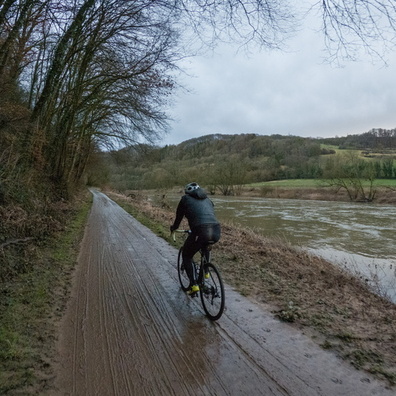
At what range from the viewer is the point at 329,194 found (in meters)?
46.4

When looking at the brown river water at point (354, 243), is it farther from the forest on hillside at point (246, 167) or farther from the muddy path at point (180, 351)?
the forest on hillside at point (246, 167)

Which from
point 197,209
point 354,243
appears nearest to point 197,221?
point 197,209

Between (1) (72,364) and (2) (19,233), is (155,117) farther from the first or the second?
(1) (72,364)

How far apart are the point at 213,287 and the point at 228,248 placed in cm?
457

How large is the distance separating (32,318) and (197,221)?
8.65 ft

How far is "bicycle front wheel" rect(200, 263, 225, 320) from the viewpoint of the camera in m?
4.27

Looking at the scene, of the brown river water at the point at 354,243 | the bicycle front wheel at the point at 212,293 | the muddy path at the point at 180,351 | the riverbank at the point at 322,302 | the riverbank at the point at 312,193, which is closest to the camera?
the muddy path at the point at 180,351

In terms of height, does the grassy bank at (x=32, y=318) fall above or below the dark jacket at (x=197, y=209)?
below

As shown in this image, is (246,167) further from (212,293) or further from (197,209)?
(212,293)

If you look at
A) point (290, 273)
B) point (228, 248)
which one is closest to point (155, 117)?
point (228, 248)

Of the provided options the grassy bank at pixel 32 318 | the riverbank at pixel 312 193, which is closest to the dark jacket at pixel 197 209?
the grassy bank at pixel 32 318

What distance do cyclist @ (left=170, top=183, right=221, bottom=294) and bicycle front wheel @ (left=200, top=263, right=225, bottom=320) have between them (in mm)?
254

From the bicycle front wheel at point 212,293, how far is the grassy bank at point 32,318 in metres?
2.08

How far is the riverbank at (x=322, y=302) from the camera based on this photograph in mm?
3678
